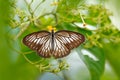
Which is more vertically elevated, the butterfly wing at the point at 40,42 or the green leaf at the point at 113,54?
the butterfly wing at the point at 40,42

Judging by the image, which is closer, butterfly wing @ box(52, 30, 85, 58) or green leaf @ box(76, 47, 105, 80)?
Result: butterfly wing @ box(52, 30, 85, 58)

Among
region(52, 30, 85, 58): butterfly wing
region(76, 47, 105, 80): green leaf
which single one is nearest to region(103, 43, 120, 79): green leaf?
region(76, 47, 105, 80): green leaf

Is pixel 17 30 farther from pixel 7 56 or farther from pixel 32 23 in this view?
pixel 7 56

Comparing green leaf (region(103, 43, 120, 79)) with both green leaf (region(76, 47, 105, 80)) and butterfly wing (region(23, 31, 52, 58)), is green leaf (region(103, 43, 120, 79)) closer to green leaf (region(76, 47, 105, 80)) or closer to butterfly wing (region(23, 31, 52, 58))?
green leaf (region(76, 47, 105, 80))

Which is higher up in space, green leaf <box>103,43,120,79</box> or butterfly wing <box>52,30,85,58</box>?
butterfly wing <box>52,30,85,58</box>

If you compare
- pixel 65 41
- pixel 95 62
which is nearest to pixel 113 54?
pixel 95 62

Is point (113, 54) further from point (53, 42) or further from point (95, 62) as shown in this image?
point (53, 42)

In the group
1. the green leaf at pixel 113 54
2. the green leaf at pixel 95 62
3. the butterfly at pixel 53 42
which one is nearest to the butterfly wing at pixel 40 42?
the butterfly at pixel 53 42

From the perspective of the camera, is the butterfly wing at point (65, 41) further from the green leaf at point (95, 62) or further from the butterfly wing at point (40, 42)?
the green leaf at point (95, 62)
